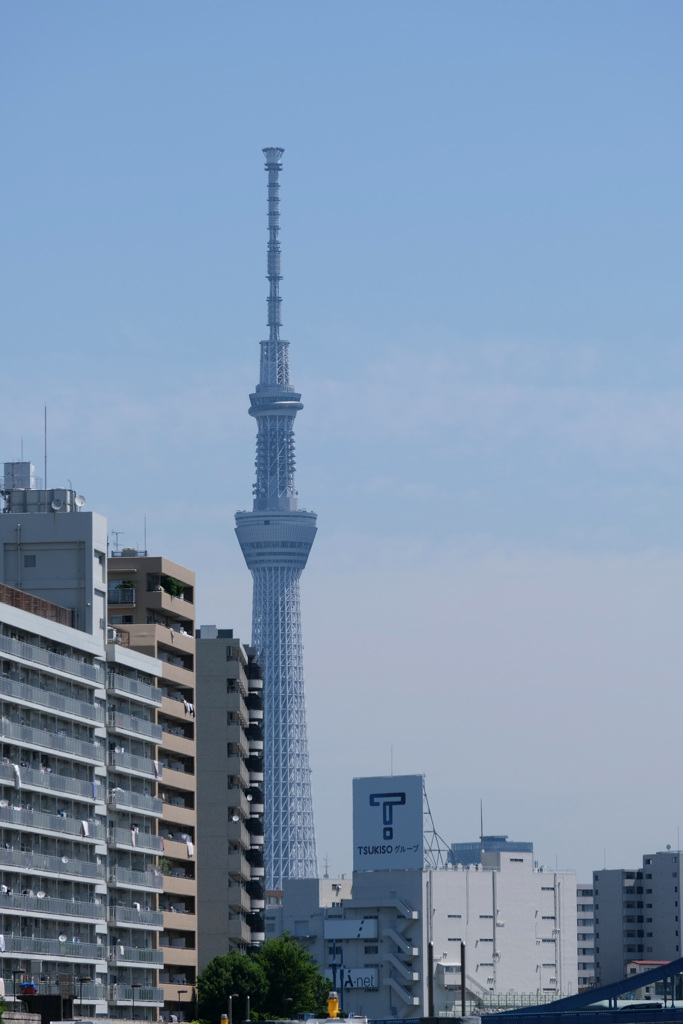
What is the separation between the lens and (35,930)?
91.4 m

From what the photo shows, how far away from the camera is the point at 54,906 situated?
93.0 metres

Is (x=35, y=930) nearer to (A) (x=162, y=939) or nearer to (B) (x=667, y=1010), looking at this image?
(A) (x=162, y=939)

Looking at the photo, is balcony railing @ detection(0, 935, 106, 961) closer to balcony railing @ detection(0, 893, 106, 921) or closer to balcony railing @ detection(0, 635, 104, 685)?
balcony railing @ detection(0, 893, 106, 921)

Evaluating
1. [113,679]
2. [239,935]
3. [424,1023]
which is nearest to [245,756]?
[239,935]

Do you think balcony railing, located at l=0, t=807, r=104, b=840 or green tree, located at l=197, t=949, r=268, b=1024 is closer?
balcony railing, located at l=0, t=807, r=104, b=840

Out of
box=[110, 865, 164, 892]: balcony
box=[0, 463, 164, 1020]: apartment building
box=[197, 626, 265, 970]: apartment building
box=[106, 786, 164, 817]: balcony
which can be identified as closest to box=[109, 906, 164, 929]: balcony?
box=[0, 463, 164, 1020]: apartment building

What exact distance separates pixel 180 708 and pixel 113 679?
1390 cm

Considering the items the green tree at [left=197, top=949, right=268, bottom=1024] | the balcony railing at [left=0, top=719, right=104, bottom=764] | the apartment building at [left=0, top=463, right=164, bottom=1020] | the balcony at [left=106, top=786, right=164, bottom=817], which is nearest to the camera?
the balcony railing at [left=0, top=719, right=104, bottom=764]

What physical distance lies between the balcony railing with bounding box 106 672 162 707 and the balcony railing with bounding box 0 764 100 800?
5.59 meters

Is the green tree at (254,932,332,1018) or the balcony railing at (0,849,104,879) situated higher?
the balcony railing at (0,849,104,879)

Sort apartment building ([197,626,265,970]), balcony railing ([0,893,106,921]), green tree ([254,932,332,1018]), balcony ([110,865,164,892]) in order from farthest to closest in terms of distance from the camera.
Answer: apartment building ([197,626,265,970]) < green tree ([254,932,332,1018]) < balcony ([110,865,164,892]) < balcony railing ([0,893,106,921])

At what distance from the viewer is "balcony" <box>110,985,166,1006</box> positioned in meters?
100

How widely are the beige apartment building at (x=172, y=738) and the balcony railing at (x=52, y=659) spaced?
1070 cm

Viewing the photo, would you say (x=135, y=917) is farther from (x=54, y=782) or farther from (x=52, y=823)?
(x=54, y=782)
